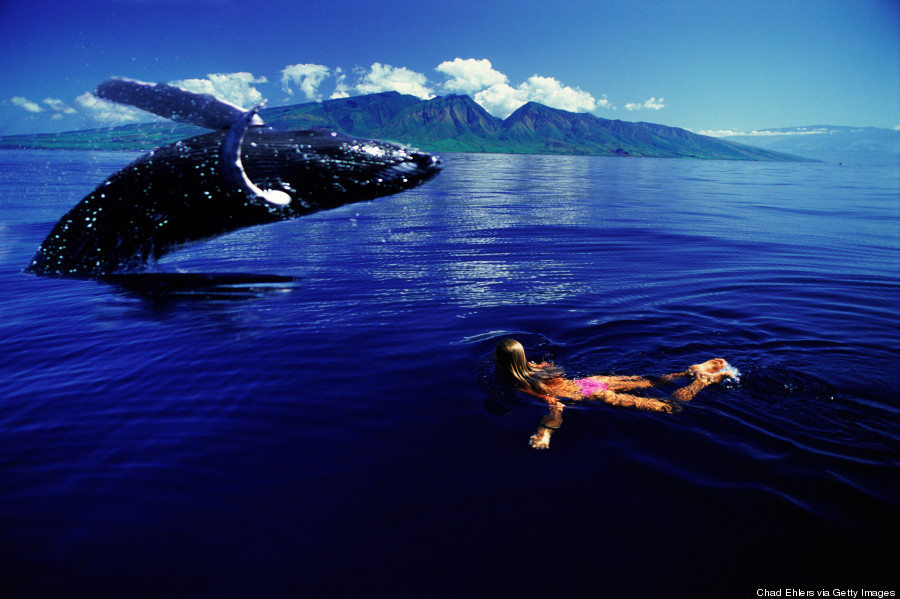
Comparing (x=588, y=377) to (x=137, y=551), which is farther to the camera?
(x=588, y=377)

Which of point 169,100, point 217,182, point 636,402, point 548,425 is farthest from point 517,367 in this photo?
point 169,100

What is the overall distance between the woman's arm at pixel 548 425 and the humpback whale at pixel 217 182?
3626 millimetres

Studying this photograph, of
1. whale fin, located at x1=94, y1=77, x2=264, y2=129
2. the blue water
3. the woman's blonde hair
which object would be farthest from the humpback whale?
the woman's blonde hair

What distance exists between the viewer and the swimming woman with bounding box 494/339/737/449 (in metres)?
6.46

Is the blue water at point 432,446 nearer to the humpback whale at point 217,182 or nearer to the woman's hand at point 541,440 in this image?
the woman's hand at point 541,440

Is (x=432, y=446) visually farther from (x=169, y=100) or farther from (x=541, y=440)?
(x=169, y=100)

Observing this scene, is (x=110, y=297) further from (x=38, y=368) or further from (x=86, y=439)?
(x=86, y=439)

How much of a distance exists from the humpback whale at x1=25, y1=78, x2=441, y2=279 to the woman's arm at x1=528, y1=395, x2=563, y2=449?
→ 363 cm

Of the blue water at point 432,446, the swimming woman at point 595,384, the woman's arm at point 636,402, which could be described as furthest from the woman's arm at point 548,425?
the woman's arm at point 636,402

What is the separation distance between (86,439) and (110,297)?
7633 millimetres

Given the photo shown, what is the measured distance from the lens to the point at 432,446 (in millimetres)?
5613

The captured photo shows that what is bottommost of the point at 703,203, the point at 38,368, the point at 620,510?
the point at 620,510

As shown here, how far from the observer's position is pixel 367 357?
806 centimetres

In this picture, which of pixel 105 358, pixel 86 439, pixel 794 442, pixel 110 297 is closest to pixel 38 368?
pixel 105 358
